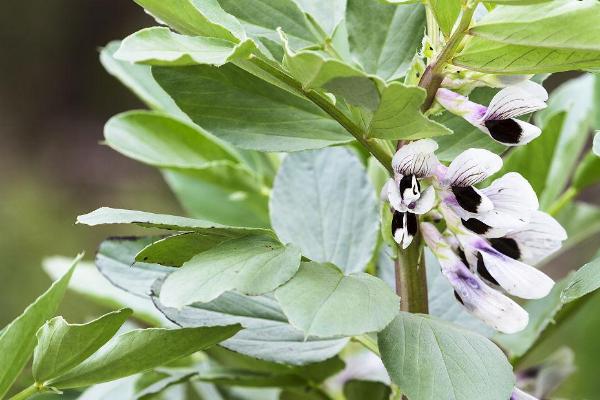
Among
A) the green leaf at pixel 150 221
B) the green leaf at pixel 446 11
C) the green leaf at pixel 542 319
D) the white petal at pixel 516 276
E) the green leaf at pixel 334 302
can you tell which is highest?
the green leaf at pixel 446 11

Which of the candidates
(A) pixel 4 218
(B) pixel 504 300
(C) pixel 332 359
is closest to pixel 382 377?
(C) pixel 332 359

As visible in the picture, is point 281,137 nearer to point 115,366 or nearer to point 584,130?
point 115,366

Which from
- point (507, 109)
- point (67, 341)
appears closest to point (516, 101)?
point (507, 109)

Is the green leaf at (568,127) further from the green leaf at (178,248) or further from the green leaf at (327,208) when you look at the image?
the green leaf at (178,248)

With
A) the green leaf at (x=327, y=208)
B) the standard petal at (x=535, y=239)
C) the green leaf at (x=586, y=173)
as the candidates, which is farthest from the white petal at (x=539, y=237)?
the green leaf at (x=586, y=173)

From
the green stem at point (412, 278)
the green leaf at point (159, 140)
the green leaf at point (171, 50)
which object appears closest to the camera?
the green leaf at point (171, 50)

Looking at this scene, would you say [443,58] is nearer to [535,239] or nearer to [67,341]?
[535,239]

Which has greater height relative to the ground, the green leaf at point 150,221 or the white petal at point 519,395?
the green leaf at point 150,221

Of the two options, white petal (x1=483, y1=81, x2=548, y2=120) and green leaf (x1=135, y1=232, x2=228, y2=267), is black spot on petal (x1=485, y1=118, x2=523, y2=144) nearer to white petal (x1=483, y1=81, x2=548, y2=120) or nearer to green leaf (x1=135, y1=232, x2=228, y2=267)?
white petal (x1=483, y1=81, x2=548, y2=120)
